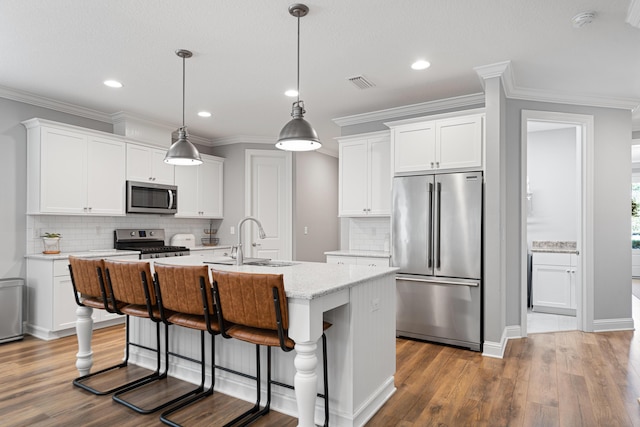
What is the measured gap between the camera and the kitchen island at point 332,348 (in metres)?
1.94

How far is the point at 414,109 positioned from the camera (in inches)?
188

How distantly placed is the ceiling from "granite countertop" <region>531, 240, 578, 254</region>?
205 centimetres

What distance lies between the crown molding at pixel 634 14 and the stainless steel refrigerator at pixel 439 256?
1554mm

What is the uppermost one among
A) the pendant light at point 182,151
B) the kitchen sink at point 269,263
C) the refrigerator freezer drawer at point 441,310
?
the pendant light at point 182,151

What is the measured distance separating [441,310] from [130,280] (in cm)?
287

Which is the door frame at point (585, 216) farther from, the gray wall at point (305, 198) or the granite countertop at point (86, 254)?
the granite countertop at point (86, 254)

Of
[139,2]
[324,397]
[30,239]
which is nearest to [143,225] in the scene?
[30,239]

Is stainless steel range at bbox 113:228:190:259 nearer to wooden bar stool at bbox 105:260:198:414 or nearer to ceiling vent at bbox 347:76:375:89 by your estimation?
wooden bar stool at bbox 105:260:198:414

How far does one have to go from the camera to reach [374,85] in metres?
4.06

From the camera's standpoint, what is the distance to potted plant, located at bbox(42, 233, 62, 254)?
438 cm

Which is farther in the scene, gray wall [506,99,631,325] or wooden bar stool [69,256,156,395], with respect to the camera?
gray wall [506,99,631,325]

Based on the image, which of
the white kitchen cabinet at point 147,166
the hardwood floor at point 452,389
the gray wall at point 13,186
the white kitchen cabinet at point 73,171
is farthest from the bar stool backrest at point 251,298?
the white kitchen cabinet at point 147,166

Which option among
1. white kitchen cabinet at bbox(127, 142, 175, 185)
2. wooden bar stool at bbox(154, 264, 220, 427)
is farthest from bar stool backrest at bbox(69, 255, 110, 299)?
white kitchen cabinet at bbox(127, 142, 175, 185)

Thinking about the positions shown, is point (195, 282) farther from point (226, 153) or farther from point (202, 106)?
point (226, 153)
